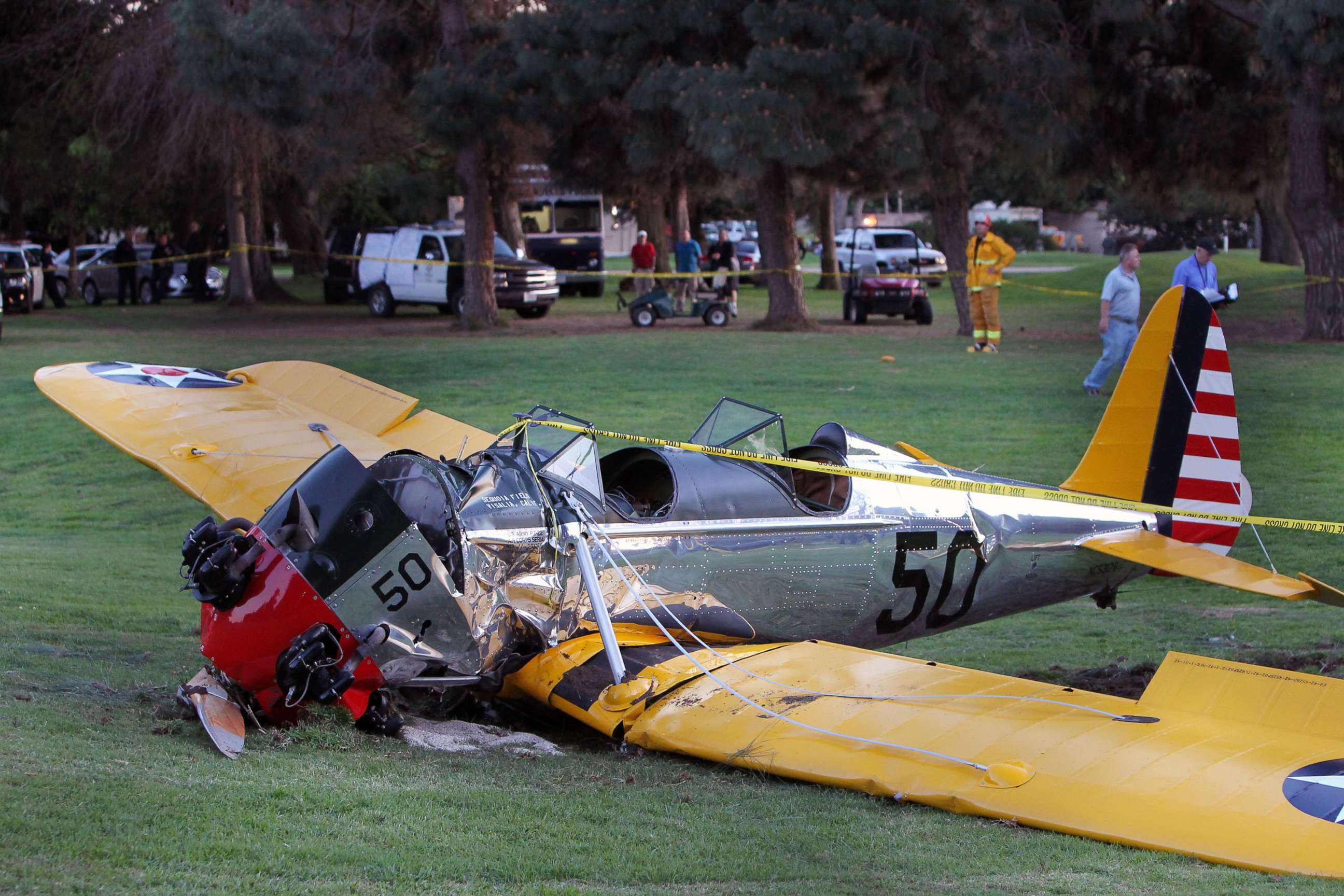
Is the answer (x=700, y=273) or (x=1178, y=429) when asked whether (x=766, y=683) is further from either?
(x=700, y=273)

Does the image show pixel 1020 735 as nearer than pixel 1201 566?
Yes

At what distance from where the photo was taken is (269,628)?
6156 mm

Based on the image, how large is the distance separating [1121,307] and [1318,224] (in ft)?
33.0

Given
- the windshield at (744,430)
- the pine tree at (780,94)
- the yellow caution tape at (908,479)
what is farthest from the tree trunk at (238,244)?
the yellow caution tape at (908,479)

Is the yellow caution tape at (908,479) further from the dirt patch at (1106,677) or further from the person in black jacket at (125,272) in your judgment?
the person in black jacket at (125,272)

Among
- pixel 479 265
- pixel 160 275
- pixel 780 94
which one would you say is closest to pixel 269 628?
pixel 780 94

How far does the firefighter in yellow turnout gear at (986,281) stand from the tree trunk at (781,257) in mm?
6329

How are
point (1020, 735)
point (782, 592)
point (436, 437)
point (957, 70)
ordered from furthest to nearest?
1. point (957, 70)
2. point (436, 437)
3. point (782, 592)
4. point (1020, 735)

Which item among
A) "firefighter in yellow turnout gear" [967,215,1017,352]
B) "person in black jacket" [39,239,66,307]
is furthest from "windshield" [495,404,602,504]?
"person in black jacket" [39,239,66,307]

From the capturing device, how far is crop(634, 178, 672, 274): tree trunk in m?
43.8

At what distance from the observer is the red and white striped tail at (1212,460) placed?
8.67 meters

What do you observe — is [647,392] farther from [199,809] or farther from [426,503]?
[199,809]

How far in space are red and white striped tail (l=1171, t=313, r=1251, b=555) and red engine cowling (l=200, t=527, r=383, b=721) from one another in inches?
216

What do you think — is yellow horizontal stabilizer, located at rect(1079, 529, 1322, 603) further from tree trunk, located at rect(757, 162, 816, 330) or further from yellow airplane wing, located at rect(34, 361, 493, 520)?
tree trunk, located at rect(757, 162, 816, 330)
